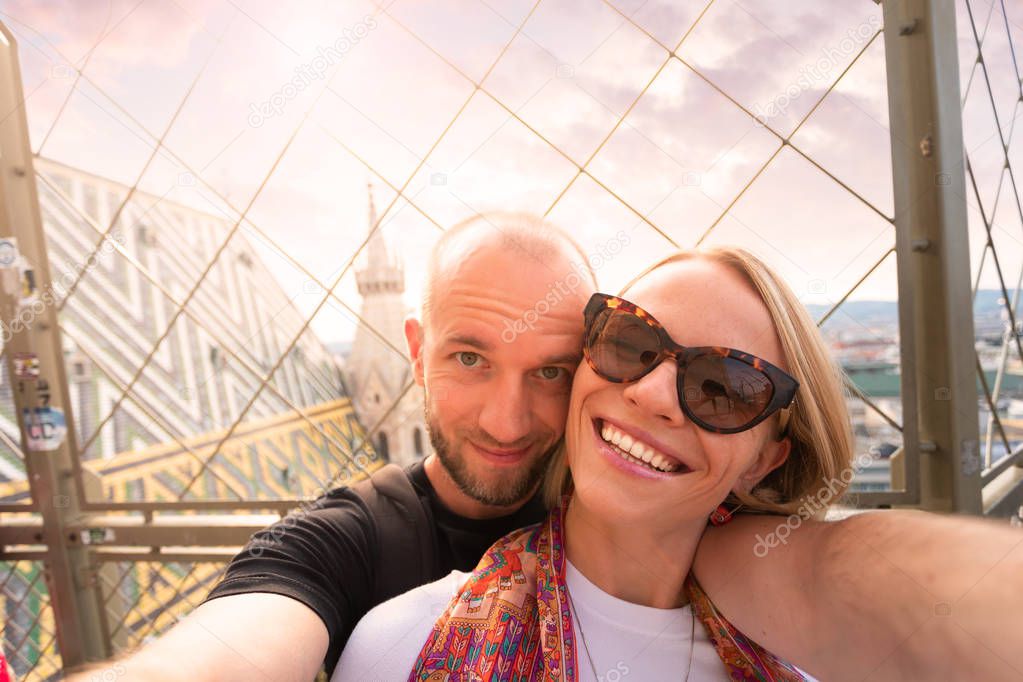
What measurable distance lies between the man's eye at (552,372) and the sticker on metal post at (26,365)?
1.42 meters

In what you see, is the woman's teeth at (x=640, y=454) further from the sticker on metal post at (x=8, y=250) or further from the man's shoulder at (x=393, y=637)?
the sticker on metal post at (x=8, y=250)

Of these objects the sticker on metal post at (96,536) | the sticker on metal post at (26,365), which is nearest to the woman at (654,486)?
the sticker on metal post at (96,536)

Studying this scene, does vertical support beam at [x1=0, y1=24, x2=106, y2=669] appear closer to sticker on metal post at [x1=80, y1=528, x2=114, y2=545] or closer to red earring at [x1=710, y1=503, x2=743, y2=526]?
sticker on metal post at [x1=80, y1=528, x2=114, y2=545]

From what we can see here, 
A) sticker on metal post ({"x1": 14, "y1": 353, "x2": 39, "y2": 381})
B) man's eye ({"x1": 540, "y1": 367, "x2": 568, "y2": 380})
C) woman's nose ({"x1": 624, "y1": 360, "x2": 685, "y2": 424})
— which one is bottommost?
woman's nose ({"x1": 624, "y1": 360, "x2": 685, "y2": 424})

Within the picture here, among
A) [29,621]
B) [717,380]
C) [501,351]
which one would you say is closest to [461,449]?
[501,351]

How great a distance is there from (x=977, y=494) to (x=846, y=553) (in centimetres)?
82

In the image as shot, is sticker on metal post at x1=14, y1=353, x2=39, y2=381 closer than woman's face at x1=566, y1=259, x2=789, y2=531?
No

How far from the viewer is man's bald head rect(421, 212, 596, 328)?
Answer: 74cm

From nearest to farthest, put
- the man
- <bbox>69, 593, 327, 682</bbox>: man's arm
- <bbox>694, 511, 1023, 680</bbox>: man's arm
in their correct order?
<bbox>694, 511, 1023, 680</bbox>: man's arm < <bbox>69, 593, 327, 682</bbox>: man's arm < the man

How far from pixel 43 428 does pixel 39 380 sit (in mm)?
125

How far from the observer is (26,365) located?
140 cm

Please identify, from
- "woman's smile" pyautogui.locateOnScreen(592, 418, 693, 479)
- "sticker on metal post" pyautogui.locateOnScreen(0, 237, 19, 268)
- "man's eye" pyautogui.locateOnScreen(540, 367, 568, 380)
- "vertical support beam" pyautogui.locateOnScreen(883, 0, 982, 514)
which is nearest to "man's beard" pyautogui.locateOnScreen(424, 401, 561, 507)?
"man's eye" pyautogui.locateOnScreen(540, 367, 568, 380)

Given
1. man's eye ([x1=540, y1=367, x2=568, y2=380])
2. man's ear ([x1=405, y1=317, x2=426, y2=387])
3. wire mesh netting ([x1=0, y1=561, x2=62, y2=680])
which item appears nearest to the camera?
man's eye ([x1=540, y1=367, x2=568, y2=380])

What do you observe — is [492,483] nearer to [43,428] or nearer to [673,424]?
[673,424]
